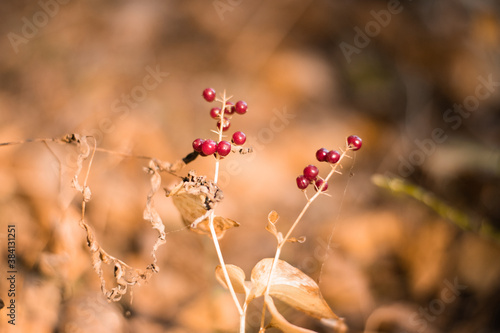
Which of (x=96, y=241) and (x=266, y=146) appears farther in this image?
(x=266, y=146)

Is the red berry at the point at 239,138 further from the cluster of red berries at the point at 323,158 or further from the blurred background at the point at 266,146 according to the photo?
the blurred background at the point at 266,146

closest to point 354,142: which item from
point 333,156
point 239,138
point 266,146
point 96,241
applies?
point 333,156

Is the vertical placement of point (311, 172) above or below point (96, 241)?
above

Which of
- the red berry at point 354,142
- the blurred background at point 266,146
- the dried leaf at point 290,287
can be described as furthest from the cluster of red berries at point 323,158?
the blurred background at point 266,146

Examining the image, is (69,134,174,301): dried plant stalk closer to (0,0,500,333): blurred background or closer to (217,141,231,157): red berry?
(217,141,231,157): red berry

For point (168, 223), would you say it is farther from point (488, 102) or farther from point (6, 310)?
point (488, 102)

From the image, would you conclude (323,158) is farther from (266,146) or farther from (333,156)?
(266,146)
